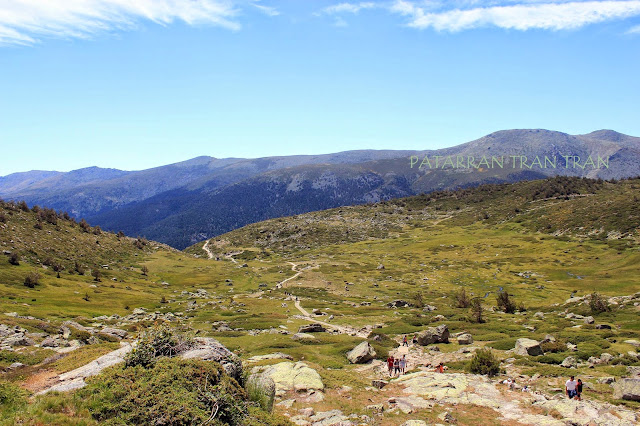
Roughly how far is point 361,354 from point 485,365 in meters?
10.9

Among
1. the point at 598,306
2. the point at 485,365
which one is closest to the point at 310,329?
the point at 485,365

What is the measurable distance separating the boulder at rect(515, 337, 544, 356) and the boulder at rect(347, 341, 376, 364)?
Answer: 1357cm

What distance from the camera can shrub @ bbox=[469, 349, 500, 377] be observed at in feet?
95.0

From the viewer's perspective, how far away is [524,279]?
301ft

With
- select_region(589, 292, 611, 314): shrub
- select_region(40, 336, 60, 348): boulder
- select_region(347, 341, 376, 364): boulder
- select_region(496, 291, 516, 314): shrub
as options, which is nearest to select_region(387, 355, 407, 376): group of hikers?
select_region(347, 341, 376, 364): boulder

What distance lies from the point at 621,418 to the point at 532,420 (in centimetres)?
467

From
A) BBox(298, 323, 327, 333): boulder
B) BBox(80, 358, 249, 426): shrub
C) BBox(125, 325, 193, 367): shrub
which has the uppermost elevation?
BBox(125, 325, 193, 367): shrub

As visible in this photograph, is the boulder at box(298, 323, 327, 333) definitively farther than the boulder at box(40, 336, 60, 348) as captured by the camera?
Yes

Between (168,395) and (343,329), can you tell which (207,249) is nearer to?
(343,329)

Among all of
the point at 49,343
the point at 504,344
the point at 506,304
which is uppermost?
the point at 49,343

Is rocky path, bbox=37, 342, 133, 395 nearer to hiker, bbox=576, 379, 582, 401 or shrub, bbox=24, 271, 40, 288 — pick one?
hiker, bbox=576, 379, 582, 401

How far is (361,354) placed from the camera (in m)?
34.8

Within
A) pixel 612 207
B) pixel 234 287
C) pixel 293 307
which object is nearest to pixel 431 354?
pixel 293 307

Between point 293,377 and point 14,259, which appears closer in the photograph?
point 293,377
